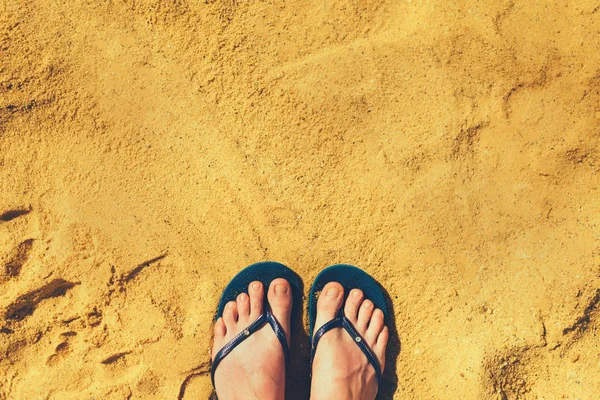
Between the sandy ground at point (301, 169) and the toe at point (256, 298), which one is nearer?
the sandy ground at point (301, 169)

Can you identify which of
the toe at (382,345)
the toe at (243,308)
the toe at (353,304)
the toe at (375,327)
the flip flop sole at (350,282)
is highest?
the toe at (243,308)

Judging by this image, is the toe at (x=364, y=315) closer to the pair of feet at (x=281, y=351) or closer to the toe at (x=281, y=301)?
the pair of feet at (x=281, y=351)

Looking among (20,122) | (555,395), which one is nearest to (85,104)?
(20,122)

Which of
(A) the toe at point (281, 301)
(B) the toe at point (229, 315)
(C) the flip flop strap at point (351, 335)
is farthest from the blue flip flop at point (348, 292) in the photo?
(B) the toe at point (229, 315)

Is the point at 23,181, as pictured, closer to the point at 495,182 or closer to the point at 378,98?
the point at 378,98

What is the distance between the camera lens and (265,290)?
172 cm

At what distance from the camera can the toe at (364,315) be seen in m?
1.71

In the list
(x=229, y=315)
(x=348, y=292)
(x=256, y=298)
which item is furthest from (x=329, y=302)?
(x=229, y=315)

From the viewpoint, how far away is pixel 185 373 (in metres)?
1.63

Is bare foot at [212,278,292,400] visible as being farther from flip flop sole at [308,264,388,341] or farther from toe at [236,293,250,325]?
flip flop sole at [308,264,388,341]

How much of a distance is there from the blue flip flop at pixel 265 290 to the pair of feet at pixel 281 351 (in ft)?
0.07

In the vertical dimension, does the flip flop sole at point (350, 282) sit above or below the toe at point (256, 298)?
below

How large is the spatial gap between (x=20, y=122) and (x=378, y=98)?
1601mm

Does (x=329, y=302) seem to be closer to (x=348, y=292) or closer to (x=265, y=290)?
(x=348, y=292)
